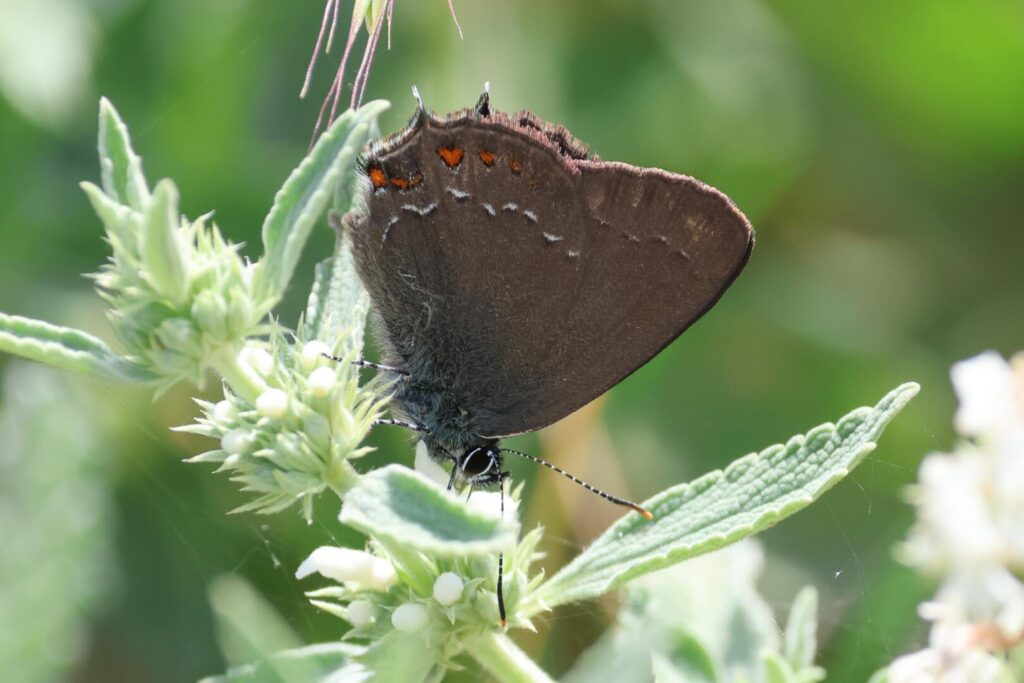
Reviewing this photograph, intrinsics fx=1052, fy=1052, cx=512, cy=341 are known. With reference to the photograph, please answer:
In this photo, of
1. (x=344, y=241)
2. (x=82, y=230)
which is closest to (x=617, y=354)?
(x=344, y=241)

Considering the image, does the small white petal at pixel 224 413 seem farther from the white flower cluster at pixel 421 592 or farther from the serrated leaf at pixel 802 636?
the serrated leaf at pixel 802 636

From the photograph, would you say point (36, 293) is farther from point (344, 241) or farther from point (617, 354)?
point (617, 354)

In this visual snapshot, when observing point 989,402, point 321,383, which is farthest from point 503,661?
point 989,402

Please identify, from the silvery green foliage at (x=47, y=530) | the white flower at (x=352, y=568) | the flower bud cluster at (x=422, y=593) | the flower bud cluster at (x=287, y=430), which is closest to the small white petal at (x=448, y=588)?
the flower bud cluster at (x=422, y=593)

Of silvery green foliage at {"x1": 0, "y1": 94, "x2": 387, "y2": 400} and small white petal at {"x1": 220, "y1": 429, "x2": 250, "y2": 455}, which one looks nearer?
silvery green foliage at {"x1": 0, "y1": 94, "x2": 387, "y2": 400}

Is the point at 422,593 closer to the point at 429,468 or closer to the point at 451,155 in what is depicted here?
the point at 429,468

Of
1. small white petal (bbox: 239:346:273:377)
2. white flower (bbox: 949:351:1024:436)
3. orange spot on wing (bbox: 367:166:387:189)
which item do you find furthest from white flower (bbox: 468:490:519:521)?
white flower (bbox: 949:351:1024:436)

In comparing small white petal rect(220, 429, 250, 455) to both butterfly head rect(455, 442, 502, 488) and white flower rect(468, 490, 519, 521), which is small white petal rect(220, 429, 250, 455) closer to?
white flower rect(468, 490, 519, 521)
